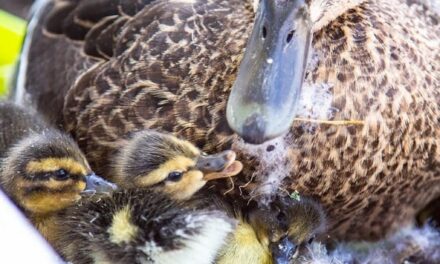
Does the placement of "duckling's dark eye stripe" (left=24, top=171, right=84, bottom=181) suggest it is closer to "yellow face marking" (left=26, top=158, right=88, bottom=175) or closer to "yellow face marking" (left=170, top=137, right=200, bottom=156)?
"yellow face marking" (left=26, top=158, right=88, bottom=175)

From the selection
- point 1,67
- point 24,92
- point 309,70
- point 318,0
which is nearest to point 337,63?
point 309,70

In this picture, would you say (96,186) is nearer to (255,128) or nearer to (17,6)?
(255,128)


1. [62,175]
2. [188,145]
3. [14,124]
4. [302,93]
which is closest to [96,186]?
[62,175]

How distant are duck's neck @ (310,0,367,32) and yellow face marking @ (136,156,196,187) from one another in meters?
0.31

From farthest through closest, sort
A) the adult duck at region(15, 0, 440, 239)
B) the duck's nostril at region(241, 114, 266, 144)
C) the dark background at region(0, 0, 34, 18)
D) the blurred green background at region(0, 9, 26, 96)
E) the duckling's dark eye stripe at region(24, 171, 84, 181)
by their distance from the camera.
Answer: the dark background at region(0, 0, 34, 18)
the blurred green background at region(0, 9, 26, 96)
the adult duck at region(15, 0, 440, 239)
the duckling's dark eye stripe at region(24, 171, 84, 181)
the duck's nostril at region(241, 114, 266, 144)

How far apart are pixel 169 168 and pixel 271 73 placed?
234 millimetres

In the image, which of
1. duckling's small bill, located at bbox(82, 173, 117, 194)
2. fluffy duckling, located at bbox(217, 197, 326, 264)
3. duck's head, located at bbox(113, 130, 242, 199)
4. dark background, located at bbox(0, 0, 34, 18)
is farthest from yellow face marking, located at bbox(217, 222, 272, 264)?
dark background, located at bbox(0, 0, 34, 18)

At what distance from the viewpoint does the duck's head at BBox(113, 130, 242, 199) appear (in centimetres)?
148

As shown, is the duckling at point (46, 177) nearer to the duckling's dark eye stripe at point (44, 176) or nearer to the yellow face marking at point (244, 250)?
the duckling's dark eye stripe at point (44, 176)

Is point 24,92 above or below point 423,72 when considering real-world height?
below

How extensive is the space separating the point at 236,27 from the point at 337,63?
0.20 meters

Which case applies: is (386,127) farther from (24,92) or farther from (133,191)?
(24,92)

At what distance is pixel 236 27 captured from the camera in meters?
1.69

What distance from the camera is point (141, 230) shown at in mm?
1410
